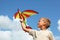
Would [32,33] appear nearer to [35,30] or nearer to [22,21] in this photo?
[35,30]

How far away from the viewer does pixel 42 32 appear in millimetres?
6797

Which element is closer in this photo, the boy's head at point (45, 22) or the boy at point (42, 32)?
the boy at point (42, 32)

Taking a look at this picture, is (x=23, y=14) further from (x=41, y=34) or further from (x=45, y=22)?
(x=41, y=34)

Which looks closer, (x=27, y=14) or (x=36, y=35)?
(x=36, y=35)

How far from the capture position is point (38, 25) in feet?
22.3

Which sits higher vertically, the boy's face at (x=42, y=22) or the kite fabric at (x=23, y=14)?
the kite fabric at (x=23, y=14)

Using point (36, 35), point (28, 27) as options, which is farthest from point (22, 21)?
point (36, 35)

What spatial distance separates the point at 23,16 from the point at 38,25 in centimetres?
80

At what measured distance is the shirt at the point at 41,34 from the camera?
22.0 ft

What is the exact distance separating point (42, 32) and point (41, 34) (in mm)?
88

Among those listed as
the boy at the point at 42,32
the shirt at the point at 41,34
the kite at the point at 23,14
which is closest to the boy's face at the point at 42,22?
the boy at the point at 42,32

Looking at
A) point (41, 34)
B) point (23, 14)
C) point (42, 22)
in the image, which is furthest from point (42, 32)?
point (23, 14)

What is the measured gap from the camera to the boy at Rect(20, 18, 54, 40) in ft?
22.0

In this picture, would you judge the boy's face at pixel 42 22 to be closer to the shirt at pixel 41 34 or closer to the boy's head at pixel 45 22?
the boy's head at pixel 45 22
